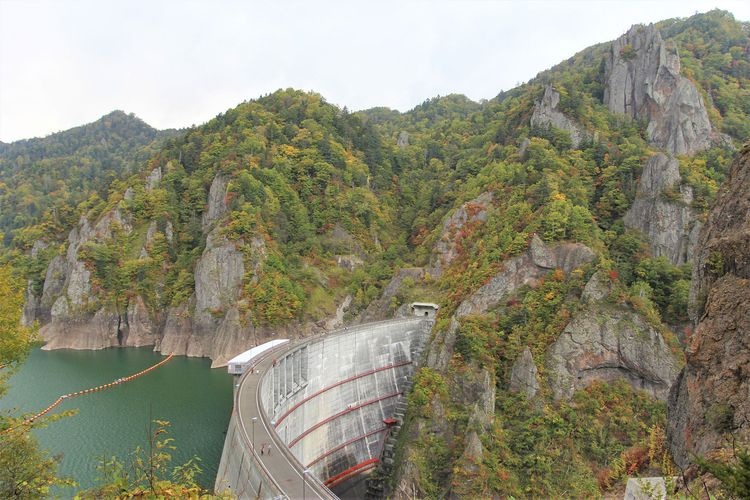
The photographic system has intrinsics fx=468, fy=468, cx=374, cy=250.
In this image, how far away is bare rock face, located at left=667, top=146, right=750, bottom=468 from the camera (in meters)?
14.0

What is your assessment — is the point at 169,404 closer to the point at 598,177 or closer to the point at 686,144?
the point at 598,177

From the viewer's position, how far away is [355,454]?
41.0 meters

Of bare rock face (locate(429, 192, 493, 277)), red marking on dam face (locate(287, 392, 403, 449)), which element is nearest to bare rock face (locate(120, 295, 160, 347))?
red marking on dam face (locate(287, 392, 403, 449))

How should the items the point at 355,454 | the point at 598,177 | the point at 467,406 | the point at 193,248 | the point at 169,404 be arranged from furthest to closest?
the point at 193,248, the point at 598,177, the point at 169,404, the point at 355,454, the point at 467,406

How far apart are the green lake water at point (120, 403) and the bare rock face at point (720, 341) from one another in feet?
86.7

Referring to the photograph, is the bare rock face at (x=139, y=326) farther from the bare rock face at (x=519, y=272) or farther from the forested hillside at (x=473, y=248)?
the bare rock face at (x=519, y=272)

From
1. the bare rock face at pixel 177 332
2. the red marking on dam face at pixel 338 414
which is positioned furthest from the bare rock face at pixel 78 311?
the red marking on dam face at pixel 338 414

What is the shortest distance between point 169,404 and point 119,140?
600 ft

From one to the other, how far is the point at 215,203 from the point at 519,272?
52675mm

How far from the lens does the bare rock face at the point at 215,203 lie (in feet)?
254

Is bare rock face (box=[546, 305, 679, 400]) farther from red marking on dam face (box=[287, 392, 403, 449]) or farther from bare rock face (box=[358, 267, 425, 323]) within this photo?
bare rock face (box=[358, 267, 425, 323])

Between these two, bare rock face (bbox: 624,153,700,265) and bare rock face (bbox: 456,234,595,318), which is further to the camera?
bare rock face (bbox: 624,153,700,265)

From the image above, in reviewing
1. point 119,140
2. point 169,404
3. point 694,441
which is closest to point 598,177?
point 694,441

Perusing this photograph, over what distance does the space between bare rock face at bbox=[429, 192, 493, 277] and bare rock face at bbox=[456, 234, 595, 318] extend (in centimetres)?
1401
